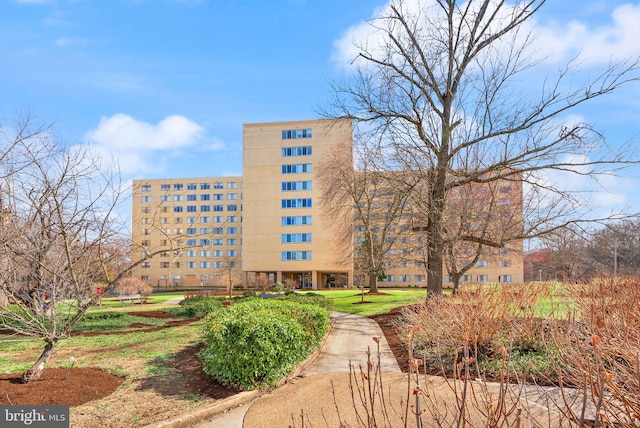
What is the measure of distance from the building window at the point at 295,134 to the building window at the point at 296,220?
9.46 metres

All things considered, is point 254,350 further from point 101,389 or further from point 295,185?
point 295,185

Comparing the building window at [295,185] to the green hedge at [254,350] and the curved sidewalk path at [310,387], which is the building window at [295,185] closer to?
the curved sidewalk path at [310,387]

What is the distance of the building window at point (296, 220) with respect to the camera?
4819 centimetres

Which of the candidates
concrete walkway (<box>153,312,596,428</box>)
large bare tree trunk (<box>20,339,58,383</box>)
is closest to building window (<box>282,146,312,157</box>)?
concrete walkway (<box>153,312,596,428</box>)

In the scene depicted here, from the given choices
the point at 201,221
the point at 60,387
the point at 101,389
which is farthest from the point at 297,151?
the point at 60,387

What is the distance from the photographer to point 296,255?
48.5 metres

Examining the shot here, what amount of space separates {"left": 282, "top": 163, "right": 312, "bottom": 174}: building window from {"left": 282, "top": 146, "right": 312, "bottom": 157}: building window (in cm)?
131

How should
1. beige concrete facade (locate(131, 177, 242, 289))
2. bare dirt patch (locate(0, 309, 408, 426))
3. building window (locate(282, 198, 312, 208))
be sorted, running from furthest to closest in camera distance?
beige concrete facade (locate(131, 177, 242, 289)) < building window (locate(282, 198, 312, 208)) < bare dirt patch (locate(0, 309, 408, 426))

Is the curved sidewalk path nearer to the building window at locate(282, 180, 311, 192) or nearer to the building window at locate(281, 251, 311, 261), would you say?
the building window at locate(281, 251, 311, 261)

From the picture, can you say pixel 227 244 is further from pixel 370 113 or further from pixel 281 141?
pixel 370 113

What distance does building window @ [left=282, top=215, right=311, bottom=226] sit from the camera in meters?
48.2

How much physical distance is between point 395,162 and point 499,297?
290 inches

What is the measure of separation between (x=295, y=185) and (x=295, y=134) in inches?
240

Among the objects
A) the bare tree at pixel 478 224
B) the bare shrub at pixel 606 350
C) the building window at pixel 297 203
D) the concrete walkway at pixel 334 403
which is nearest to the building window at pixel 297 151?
the building window at pixel 297 203
